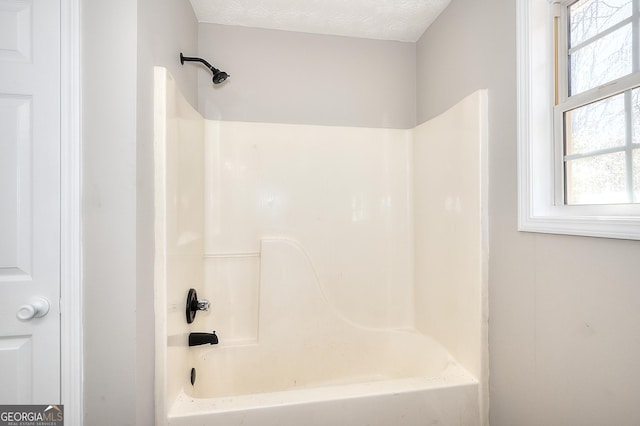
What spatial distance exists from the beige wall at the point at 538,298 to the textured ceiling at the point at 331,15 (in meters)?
0.25

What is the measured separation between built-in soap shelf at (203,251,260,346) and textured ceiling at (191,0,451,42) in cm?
152

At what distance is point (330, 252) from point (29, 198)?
4.96 ft

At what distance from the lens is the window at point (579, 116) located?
90cm

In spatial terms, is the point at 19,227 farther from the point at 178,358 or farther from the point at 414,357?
the point at 414,357

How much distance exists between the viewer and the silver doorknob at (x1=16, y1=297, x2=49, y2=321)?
954 millimetres

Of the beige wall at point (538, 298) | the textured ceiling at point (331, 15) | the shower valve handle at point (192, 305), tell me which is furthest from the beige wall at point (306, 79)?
the shower valve handle at point (192, 305)

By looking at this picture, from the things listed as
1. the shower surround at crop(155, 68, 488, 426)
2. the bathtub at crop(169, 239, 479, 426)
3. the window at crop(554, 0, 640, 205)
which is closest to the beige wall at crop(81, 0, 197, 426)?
the shower surround at crop(155, 68, 488, 426)

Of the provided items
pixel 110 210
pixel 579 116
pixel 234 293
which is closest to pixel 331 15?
pixel 579 116

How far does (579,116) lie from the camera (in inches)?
41.8

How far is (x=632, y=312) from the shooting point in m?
0.80

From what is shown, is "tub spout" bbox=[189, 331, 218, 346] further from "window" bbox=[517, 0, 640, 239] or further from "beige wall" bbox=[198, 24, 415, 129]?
"window" bbox=[517, 0, 640, 239]

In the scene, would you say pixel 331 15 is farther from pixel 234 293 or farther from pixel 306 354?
pixel 306 354

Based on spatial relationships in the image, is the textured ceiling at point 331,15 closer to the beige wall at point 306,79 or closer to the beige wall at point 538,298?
the beige wall at point 306,79

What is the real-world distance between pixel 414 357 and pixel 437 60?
6.21 feet
